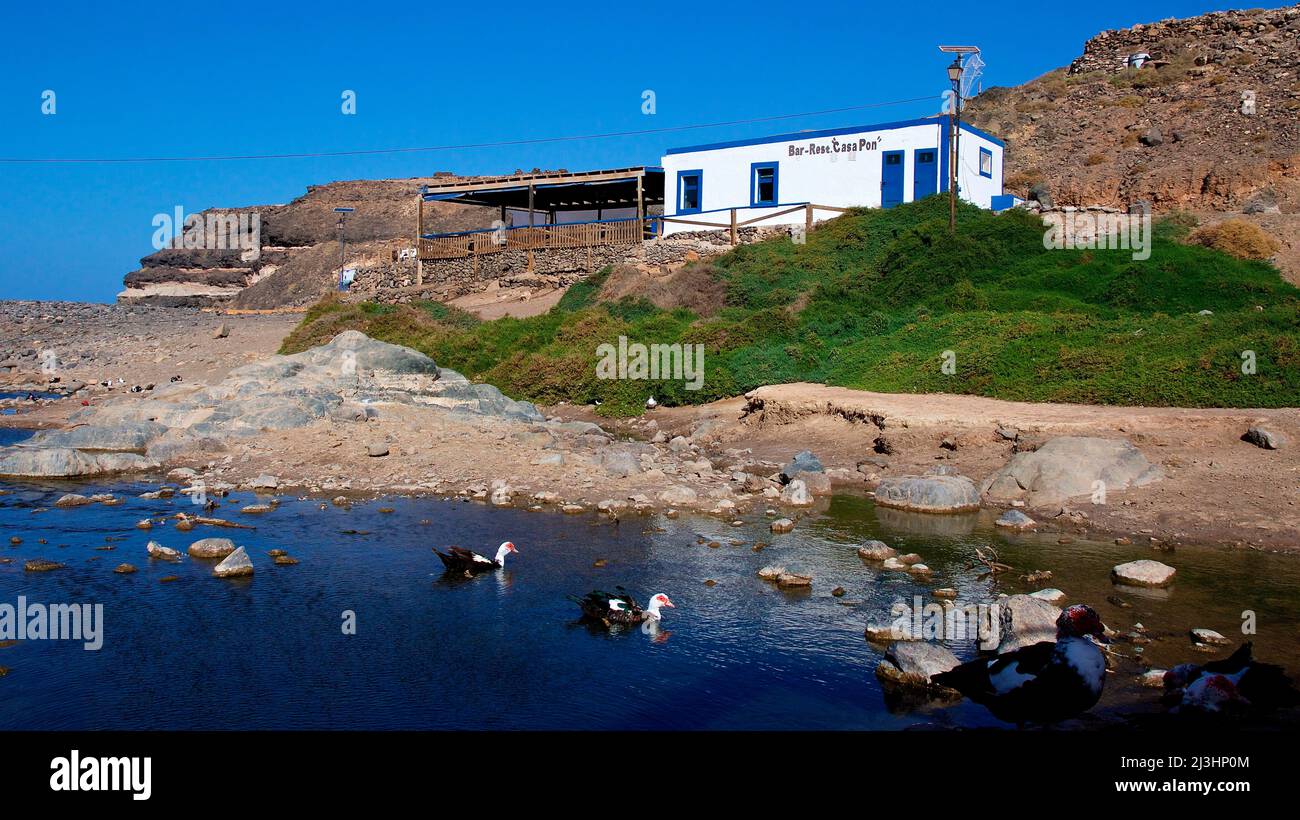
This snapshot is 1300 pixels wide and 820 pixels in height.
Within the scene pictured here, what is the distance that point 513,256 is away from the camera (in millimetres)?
38719

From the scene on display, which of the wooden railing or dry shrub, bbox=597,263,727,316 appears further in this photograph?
the wooden railing

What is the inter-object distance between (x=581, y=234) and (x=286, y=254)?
41.4 metres

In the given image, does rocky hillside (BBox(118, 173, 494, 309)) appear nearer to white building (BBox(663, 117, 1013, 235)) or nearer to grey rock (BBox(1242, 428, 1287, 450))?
white building (BBox(663, 117, 1013, 235))

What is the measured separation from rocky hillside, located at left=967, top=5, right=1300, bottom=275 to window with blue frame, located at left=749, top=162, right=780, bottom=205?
11.3m

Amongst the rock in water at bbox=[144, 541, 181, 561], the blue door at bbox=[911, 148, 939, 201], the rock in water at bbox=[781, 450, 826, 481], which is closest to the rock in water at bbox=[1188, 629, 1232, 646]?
the rock in water at bbox=[781, 450, 826, 481]

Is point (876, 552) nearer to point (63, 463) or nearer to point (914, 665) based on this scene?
point (914, 665)

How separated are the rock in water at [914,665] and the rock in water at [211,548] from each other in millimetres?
7718

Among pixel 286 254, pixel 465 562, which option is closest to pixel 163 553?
pixel 465 562

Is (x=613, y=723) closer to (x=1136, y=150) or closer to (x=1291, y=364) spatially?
(x=1291, y=364)

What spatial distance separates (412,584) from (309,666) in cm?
248

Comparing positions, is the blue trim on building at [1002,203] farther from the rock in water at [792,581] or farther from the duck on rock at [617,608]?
the duck on rock at [617,608]

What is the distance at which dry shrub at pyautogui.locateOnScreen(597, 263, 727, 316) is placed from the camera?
98.4 feet

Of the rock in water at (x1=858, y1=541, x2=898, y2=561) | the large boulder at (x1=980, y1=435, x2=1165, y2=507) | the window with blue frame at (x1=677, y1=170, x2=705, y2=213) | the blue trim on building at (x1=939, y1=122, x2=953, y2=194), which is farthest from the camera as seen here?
the window with blue frame at (x1=677, y1=170, x2=705, y2=213)
